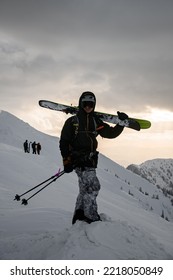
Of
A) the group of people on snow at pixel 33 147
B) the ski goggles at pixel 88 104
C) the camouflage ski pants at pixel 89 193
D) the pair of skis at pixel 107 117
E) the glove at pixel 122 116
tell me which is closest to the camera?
the camouflage ski pants at pixel 89 193

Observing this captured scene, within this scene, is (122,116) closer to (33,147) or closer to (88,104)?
(88,104)

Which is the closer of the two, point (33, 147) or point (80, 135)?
point (80, 135)

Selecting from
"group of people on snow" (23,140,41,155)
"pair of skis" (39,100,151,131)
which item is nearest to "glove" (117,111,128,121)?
"pair of skis" (39,100,151,131)

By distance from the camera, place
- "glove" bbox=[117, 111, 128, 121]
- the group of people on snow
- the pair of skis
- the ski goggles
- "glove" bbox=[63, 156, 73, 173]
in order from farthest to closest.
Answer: the group of people on snow
the pair of skis
"glove" bbox=[117, 111, 128, 121]
the ski goggles
"glove" bbox=[63, 156, 73, 173]

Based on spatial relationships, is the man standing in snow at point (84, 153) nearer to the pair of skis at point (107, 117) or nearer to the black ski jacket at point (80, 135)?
the black ski jacket at point (80, 135)

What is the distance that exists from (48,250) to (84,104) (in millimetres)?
2838

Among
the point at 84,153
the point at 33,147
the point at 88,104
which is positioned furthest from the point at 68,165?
the point at 33,147

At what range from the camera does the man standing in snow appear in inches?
232

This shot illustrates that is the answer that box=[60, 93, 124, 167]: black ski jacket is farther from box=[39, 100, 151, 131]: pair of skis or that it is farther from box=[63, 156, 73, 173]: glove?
box=[39, 100, 151, 131]: pair of skis

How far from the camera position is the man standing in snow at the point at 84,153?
5.89m

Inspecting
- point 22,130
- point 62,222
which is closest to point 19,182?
point 62,222

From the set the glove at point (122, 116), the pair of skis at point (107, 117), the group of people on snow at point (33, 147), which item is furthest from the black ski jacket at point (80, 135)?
the group of people on snow at point (33, 147)

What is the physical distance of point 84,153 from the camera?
6098mm
